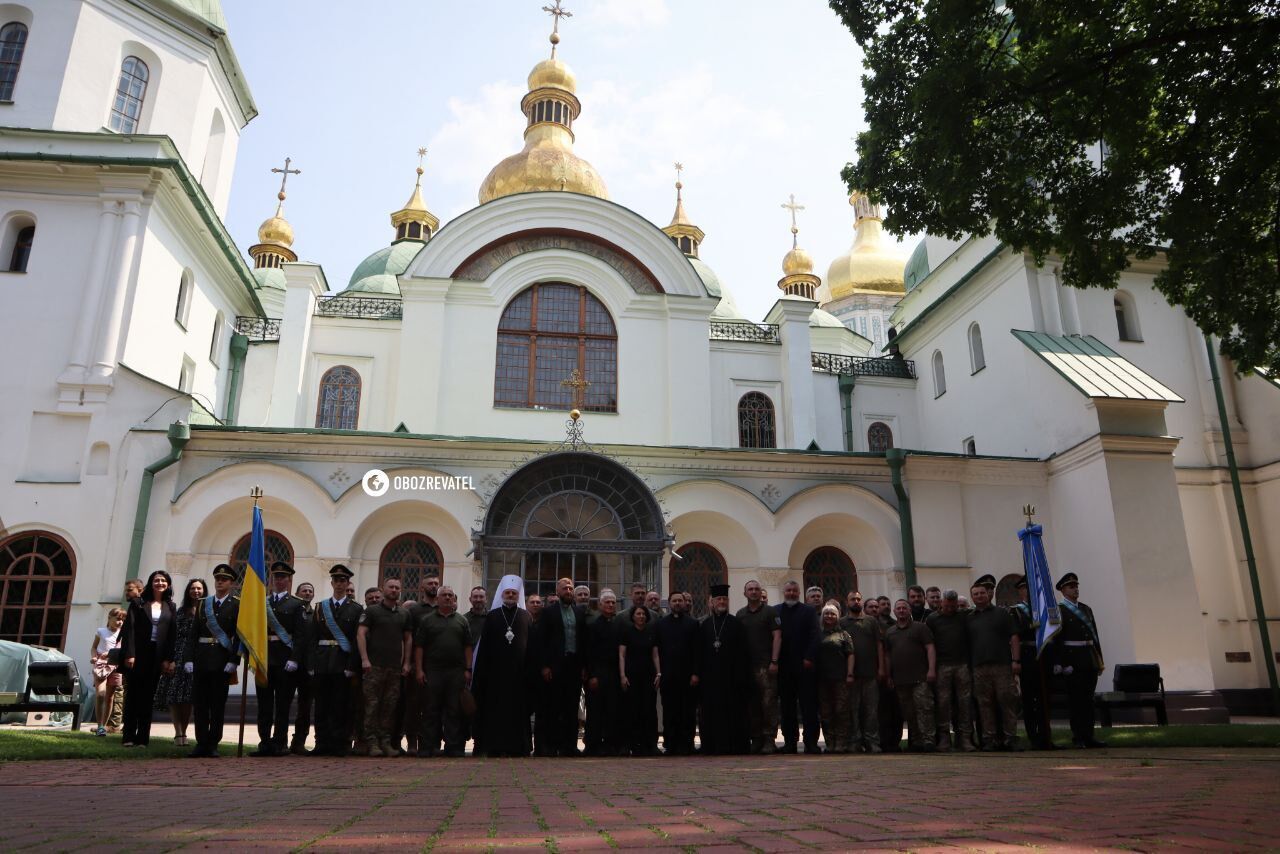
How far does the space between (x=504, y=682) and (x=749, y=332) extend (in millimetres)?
15101

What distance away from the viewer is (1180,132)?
1020 cm

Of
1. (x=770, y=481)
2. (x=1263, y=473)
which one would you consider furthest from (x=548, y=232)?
(x=1263, y=473)

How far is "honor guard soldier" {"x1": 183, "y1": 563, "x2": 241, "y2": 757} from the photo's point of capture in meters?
8.05

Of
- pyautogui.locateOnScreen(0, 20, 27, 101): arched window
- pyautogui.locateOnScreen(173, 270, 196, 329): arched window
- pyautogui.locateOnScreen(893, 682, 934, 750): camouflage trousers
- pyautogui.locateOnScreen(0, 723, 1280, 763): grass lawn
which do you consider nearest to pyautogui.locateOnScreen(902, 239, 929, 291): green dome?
pyautogui.locateOnScreen(0, 723, 1280, 763): grass lawn

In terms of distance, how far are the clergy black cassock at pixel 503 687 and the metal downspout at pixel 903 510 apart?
9.18 m

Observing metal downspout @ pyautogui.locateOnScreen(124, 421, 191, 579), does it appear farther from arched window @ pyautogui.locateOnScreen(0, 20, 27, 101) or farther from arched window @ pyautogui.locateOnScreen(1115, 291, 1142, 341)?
arched window @ pyautogui.locateOnScreen(1115, 291, 1142, 341)

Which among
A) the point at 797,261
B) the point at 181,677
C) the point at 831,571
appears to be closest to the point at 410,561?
the point at 181,677

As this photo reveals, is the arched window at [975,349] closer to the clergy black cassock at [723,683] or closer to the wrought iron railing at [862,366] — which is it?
the wrought iron railing at [862,366]

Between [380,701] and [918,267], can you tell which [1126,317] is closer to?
[918,267]

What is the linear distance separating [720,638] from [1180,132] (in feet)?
25.5

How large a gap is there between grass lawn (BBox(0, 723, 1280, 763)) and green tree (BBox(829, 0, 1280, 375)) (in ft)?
15.3

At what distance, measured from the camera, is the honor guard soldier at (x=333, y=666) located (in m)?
8.65

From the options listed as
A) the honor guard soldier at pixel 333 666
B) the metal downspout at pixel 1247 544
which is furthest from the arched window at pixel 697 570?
the metal downspout at pixel 1247 544

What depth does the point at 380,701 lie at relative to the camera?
873 cm
